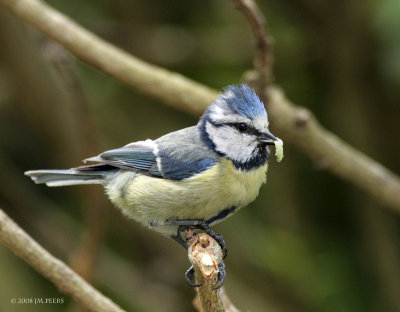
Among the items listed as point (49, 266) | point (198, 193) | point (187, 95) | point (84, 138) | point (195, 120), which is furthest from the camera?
point (195, 120)

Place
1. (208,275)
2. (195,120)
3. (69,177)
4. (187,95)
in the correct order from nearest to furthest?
(208,275)
(69,177)
(187,95)
(195,120)

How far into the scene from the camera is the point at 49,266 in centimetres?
187

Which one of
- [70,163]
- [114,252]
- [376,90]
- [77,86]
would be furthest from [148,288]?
[376,90]

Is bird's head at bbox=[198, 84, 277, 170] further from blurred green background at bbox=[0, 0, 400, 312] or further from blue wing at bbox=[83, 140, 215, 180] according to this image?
blurred green background at bbox=[0, 0, 400, 312]

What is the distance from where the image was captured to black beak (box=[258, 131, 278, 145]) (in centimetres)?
213

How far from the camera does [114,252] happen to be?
140 inches

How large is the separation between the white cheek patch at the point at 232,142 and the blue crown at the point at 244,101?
8cm

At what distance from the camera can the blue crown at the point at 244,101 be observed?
214 cm

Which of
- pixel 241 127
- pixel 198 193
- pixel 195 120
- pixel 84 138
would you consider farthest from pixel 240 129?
pixel 195 120

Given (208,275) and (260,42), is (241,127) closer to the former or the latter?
(260,42)

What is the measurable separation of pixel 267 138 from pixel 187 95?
22.2 inches

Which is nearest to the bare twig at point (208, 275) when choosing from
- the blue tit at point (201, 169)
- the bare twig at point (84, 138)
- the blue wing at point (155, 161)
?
the blue tit at point (201, 169)

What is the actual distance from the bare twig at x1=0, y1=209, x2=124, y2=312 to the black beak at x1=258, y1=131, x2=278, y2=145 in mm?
751

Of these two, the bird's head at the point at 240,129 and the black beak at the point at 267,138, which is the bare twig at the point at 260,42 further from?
the black beak at the point at 267,138
